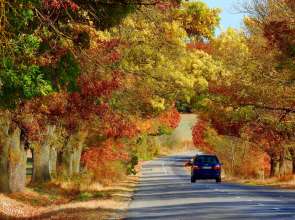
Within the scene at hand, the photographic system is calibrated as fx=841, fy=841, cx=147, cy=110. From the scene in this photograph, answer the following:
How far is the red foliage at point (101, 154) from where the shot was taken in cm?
5028

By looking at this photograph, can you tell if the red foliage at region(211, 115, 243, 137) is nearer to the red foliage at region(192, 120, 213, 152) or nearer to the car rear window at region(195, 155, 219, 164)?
the car rear window at region(195, 155, 219, 164)

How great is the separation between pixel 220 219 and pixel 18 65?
915 centimetres

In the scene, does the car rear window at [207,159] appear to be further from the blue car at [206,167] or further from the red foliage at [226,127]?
the red foliage at [226,127]

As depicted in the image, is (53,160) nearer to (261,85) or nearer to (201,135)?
(261,85)

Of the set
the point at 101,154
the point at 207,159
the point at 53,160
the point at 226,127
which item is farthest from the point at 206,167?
the point at 226,127

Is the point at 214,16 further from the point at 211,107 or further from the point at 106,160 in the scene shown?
the point at 211,107

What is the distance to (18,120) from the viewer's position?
26.6 m

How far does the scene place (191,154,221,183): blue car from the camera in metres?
52.6

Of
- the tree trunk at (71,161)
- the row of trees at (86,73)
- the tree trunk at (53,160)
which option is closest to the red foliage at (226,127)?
the row of trees at (86,73)

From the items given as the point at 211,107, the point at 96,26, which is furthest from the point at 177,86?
the point at 96,26

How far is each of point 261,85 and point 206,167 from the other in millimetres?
11908

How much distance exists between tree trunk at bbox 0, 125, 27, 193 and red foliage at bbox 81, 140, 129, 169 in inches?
520

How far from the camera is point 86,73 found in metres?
22.4

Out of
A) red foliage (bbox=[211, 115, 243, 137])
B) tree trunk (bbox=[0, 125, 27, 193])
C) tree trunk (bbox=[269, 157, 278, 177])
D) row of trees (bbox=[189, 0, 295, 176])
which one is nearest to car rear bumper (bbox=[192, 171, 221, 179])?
row of trees (bbox=[189, 0, 295, 176])
